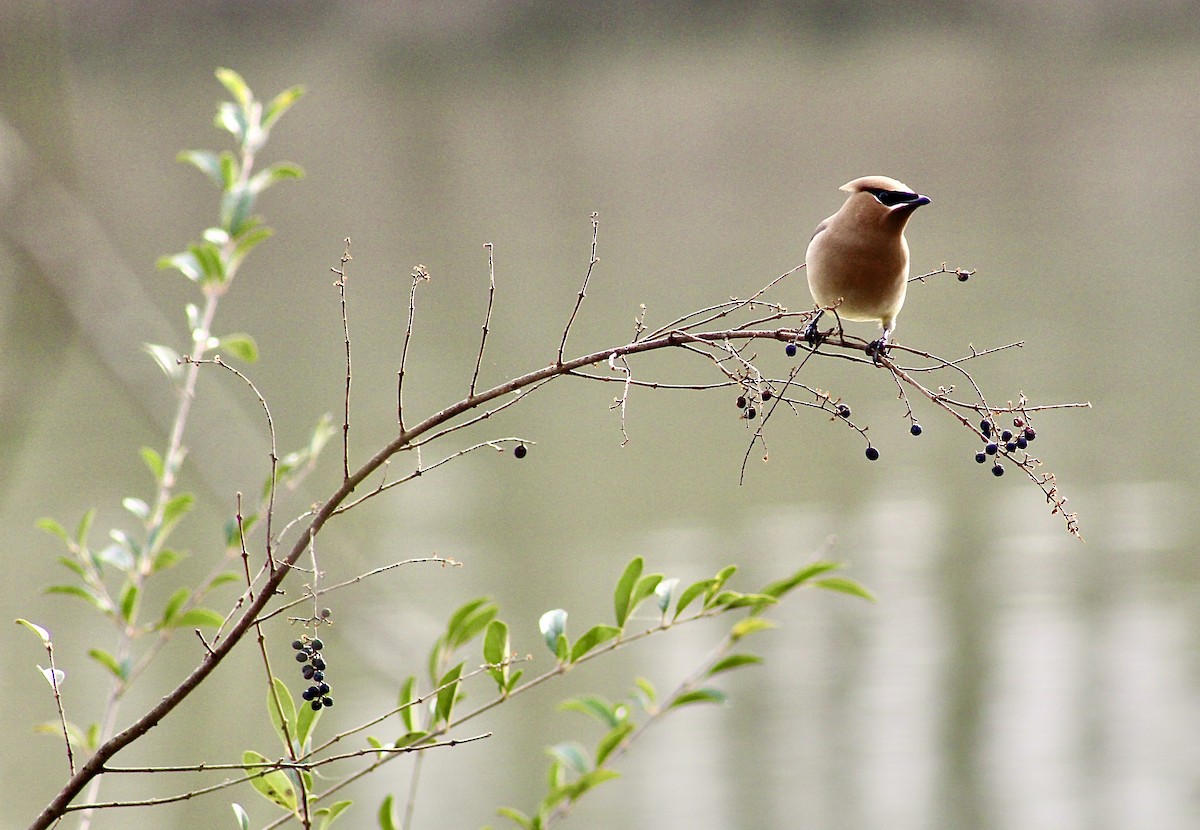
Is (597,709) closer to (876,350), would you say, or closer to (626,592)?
(626,592)

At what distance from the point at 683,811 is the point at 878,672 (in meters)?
1.81

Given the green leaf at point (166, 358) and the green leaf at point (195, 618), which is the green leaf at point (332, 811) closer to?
the green leaf at point (195, 618)

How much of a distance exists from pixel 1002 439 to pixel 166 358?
3.74ft

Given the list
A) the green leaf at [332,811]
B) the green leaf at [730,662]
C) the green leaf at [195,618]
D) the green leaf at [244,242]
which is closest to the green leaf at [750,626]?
the green leaf at [730,662]

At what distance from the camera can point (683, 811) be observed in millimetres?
7371

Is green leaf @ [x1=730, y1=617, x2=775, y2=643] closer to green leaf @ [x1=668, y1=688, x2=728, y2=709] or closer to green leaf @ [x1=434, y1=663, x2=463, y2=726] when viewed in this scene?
green leaf @ [x1=668, y1=688, x2=728, y2=709]

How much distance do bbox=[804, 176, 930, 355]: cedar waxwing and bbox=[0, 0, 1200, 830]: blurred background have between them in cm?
81

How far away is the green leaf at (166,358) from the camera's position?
76.4 inches

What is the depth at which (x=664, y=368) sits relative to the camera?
12.3 meters

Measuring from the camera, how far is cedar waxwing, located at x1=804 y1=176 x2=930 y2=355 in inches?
83.5

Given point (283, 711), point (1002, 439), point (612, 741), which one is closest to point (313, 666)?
point (283, 711)

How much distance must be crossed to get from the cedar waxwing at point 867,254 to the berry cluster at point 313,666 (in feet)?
3.12

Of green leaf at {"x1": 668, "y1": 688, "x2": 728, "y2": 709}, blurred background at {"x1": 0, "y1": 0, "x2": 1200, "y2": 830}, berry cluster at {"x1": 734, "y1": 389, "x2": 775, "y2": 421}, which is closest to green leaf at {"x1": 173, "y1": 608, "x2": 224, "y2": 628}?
blurred background at {"x1": 0, "y1": 0, "x2": 1200, "y2": 830}

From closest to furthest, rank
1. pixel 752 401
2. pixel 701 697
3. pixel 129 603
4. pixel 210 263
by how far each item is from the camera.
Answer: pixel 752 401, pixel 701 697, pixel 129 603, pixel 210 263
